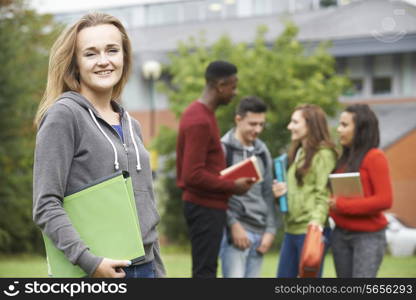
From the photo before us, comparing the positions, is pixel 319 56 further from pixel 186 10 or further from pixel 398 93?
pixel 186 10

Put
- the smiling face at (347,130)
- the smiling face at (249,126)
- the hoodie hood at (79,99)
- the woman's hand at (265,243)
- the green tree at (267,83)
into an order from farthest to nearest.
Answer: the green tree at (267,83)
the smiling face at (249,126)
the woman's hand at (265,243)
the smiling face at (347,130)
the hoodie hood at (79,99)

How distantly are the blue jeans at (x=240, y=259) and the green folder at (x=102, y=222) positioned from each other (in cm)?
348

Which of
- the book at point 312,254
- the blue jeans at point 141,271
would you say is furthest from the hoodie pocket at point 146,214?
the book at point 312,254

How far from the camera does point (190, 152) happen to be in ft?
19.5

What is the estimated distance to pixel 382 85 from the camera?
95.9 ft

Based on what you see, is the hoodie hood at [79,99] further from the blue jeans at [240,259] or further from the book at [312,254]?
the blue jeans at [240,259]

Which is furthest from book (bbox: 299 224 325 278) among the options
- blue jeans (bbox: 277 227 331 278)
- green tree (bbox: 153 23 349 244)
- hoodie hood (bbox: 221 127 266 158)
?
green tree (bbox: 153 23 349 244)

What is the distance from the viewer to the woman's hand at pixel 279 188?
6422mm

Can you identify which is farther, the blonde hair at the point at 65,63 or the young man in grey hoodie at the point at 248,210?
the young man in grey hoodie at the point at 248,210

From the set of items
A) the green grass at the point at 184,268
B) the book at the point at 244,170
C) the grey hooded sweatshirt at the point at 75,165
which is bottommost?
the green grass at the point at 184,268

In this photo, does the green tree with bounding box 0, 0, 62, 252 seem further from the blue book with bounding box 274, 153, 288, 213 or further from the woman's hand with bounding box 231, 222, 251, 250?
the blue book with bounding box 274, 153, 288, 213

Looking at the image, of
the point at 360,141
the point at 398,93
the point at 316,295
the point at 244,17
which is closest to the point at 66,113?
the point at 316,295

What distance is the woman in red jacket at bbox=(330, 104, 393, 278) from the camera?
19.2 feet

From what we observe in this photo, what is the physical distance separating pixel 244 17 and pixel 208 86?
2888 centimetres
